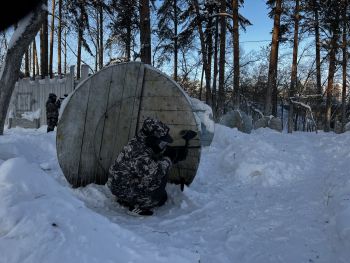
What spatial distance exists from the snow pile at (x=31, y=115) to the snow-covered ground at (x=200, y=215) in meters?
6.78

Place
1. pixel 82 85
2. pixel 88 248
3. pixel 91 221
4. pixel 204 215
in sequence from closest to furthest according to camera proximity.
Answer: pixel 88 248 < pixel 91 221 < pixel 204 215 < pixel 82 85

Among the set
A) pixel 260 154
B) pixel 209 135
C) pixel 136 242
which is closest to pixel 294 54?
pixel 209 135

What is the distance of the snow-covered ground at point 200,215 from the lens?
247cm

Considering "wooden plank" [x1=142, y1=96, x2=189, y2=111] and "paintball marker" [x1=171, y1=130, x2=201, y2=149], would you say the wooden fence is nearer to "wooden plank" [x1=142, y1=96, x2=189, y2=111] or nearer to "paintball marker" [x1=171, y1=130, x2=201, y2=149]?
"wooden plank" [x1=142, y1=96, x2=189, y2=111]

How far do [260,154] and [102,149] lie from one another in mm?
3258

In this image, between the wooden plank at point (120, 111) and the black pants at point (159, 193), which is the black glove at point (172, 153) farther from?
the black pants at point (159, 193)

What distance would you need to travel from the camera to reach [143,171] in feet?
16.0

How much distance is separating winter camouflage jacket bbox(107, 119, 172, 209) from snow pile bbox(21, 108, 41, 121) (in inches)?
439

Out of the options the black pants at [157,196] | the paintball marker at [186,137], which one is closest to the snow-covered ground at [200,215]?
the black pants at [157,196]

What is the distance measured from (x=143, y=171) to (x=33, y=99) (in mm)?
11897

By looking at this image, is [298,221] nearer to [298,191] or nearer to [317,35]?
[298,191]

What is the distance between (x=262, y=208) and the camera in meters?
5.16

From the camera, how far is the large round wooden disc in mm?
5941

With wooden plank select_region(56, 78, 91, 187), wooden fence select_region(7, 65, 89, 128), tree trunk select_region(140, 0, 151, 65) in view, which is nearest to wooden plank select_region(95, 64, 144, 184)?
wooden plank select_region(56, 78, 91, 187)
